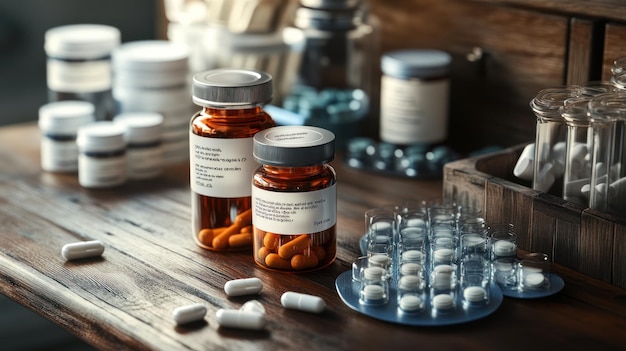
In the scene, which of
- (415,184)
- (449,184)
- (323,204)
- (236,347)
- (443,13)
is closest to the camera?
(236,347)

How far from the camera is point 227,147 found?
941 millimetres

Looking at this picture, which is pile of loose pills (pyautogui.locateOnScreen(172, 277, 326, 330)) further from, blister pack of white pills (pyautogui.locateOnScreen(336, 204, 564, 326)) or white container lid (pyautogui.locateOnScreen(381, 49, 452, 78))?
white container lid (pyautogui.locateOnScreen(381, 49, 452, 78))

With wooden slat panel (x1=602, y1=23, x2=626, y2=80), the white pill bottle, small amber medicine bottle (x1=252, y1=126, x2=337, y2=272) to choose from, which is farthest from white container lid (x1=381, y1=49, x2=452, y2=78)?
small amber medicine bottle (x1=252, y1=126, x2=337, y2=272)

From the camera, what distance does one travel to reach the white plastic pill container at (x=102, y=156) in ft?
3.86

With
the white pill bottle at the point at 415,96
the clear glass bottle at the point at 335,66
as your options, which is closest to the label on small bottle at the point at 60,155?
the clear glass bottle at the point at 335,66

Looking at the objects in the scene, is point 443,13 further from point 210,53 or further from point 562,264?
point 562,264

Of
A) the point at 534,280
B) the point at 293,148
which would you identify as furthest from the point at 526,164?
the point at 293,148

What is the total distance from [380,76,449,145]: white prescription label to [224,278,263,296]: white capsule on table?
0.42m

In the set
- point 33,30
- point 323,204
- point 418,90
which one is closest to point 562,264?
point 323,204

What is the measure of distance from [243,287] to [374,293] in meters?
0.12

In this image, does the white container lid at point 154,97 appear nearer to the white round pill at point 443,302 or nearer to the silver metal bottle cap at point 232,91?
the silver metal bottle cap at point 232,91

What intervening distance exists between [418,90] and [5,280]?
21.0 inches

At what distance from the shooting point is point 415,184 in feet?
3.88

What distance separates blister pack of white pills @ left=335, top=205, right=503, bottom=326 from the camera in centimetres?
83
